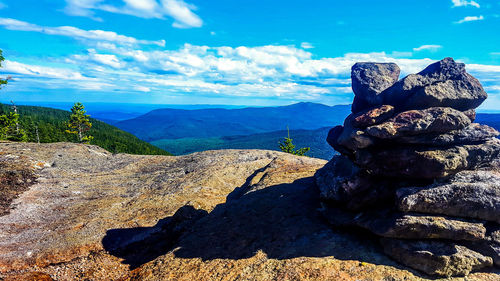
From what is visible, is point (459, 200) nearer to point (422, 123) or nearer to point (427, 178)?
point (427, 178)

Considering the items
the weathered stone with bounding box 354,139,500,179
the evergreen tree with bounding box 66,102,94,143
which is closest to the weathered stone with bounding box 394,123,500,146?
the weathered stone with bounding box 354,139,500,179

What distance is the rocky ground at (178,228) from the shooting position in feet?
54.4

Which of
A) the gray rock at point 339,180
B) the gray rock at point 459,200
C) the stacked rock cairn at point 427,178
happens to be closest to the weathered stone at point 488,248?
the stacked rock cairn at point 427,178

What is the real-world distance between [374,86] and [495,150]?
9.12m

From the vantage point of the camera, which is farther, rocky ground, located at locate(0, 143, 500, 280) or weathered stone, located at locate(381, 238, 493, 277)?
rocky ground, located at locate(0, 143, 500, 280)

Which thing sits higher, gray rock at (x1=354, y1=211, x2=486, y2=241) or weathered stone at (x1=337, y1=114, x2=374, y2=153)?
weathered stone at (x1=337, y1=114, x2=374, y2=153)

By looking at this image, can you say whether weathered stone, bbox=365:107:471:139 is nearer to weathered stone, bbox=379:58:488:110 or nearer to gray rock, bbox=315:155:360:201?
weathered stone, bbox=379:58:488:110

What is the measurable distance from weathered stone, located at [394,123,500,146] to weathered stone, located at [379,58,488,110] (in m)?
2.08

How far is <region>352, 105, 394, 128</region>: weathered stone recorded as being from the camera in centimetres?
1852

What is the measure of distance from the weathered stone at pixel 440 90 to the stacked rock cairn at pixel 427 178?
2.4 inches

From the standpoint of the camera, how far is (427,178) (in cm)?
1720

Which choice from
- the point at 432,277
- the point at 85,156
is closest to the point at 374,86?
the point at 432,277

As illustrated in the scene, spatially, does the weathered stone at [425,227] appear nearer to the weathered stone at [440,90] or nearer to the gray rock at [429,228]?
the gray rock at [429,228]

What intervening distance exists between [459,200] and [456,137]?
430cm
